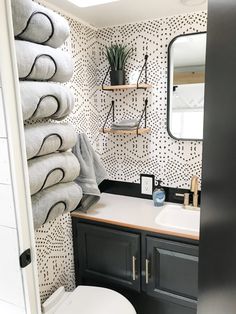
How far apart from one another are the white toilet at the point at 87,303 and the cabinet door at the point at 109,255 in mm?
168

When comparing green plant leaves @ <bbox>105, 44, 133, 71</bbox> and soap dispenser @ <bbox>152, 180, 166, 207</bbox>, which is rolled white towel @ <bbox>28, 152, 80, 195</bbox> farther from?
green plant leaves @ <bbox>105, 44, 133, 71</bbox>

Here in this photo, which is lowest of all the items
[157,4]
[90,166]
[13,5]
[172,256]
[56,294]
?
[56,294]

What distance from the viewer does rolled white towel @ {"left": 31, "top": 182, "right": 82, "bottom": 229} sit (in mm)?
1295

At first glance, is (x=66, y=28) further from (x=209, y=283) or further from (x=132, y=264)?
(x=132, y=264)

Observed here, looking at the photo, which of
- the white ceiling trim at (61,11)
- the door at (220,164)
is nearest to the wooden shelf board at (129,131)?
the white ceiling trim at (61,11)

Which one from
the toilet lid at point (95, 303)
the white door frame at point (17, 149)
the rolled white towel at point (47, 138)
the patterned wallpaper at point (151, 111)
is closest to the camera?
the white door frame at point (17, 149)

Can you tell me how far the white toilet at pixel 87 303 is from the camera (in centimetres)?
151

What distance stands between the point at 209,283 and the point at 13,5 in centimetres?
118

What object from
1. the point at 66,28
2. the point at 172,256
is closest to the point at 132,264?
the point at 172,256

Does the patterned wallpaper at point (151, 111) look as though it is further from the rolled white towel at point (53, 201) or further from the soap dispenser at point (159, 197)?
the rolled white towel at point (53, 201)

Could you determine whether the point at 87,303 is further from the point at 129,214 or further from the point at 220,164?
the point at 220,164

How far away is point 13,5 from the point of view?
40.8 inches

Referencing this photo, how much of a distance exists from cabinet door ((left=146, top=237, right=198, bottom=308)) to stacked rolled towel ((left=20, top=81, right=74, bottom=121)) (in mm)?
974

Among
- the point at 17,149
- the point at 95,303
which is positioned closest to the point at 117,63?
the point at 17,149
